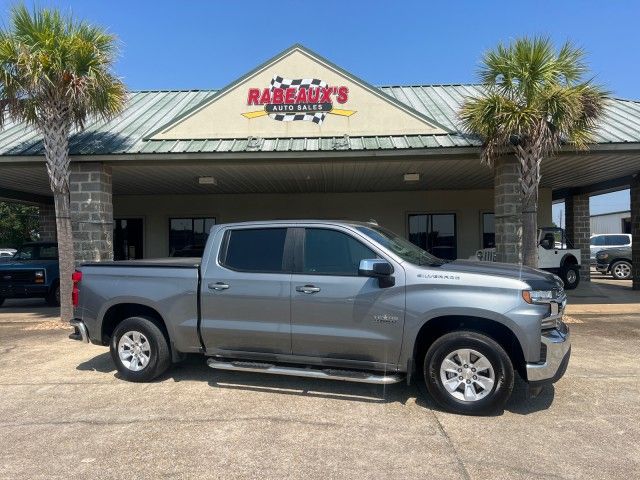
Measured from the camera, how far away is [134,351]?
5812 millimetres

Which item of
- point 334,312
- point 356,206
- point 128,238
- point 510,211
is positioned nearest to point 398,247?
point 334,312

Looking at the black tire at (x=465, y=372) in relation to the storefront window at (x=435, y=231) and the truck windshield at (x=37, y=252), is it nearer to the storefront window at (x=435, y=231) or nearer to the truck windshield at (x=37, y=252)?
the truck windshield at (x=37, y=252)

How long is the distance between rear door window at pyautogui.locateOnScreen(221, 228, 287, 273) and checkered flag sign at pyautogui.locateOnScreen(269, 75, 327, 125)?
5.07 metres

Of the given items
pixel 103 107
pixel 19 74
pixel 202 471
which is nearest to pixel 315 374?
pixel 202 471

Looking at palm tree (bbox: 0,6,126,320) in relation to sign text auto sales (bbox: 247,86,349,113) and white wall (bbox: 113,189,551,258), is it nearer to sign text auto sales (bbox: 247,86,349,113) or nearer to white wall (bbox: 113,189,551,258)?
→ sign text auto sales (bbox: 247,86,349,113)

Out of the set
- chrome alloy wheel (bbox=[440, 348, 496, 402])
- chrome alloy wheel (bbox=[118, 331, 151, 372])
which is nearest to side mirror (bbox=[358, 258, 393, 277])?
chrome alloy wheel (bbox=[440, 348, 496, 402])

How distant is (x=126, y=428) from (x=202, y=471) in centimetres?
116

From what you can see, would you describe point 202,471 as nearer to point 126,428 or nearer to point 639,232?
point 126,428

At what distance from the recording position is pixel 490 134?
8.88 m

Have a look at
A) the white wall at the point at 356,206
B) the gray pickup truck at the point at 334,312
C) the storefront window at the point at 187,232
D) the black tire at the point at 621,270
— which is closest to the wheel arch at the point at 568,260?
the white wall at the point at 356,206

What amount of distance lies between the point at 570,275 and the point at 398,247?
12.3 m

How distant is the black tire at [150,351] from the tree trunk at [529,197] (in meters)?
6.65

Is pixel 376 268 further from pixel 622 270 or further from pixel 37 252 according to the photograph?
pixel 622 270

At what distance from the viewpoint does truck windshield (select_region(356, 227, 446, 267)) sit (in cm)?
509
